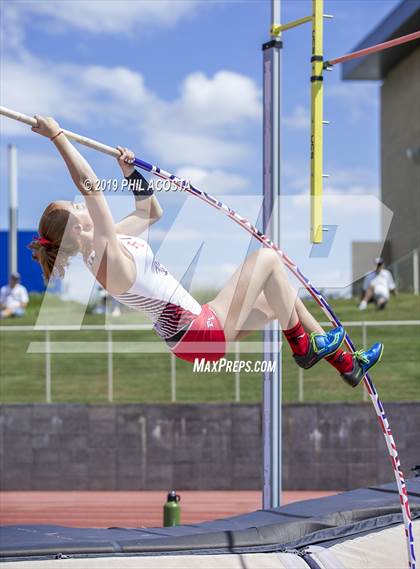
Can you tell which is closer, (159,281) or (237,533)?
(159,281)

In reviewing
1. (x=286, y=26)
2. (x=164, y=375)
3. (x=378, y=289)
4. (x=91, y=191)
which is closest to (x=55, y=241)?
(x=91, y=191)

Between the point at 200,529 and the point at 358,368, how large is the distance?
124 centimetres

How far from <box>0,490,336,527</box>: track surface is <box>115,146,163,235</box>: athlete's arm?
18.0 feet

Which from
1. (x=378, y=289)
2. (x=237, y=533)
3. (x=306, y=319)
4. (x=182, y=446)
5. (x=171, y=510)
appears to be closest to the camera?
(x=306, y=319)

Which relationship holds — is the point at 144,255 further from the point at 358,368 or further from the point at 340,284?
the point at 340,284

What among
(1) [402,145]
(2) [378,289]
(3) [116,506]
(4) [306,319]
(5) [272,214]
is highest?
(1) [402,145]

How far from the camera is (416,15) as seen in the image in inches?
734

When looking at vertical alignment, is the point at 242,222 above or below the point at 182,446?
above

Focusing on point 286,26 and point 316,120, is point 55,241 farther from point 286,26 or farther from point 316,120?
point 286,26

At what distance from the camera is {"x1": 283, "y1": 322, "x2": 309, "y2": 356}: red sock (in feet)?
12.7

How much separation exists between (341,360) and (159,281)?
0.94 meters

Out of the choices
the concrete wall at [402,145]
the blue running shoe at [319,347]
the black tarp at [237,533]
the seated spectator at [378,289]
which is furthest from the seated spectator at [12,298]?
the blue running shoe at [319,347]

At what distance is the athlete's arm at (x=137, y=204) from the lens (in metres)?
3.71

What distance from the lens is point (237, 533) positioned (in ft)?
14.6
